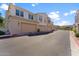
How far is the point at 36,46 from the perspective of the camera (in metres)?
5.57

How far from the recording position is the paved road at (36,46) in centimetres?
509

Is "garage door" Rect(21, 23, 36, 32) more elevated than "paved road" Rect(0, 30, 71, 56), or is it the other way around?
"garage door" Rect(21, 23, 36, 32)

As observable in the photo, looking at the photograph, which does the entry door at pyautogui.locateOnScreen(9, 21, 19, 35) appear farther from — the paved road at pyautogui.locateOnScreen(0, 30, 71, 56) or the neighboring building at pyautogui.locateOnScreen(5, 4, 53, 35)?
the paved road at pyautogui.locateOnScreen(0, 30, 71, 56)

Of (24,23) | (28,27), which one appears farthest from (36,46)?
→ (24,23)

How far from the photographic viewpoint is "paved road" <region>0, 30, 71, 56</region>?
509cm

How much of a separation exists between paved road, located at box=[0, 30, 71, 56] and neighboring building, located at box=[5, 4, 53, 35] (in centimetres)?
34

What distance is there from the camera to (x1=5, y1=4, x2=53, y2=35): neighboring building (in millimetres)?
6209

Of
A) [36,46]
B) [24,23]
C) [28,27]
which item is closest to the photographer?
[36,46]

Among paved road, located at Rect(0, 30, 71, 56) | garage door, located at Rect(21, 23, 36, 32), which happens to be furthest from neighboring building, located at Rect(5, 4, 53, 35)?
paved road, located at Rect(0, 30, 71, 56)

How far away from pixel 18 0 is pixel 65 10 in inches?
68.2

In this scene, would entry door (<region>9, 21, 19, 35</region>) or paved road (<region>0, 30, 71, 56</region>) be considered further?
entry door (<region>9, 21, 19, 35</region>)

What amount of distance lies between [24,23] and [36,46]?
4.53 ft

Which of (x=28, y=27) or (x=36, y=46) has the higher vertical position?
(x=28, y=27)

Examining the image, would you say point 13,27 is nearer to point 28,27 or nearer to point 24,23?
point 24,23
